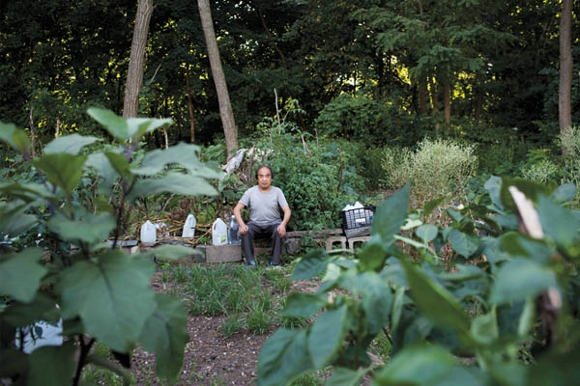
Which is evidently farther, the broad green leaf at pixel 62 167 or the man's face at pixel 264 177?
the man's face at pixel 264 177

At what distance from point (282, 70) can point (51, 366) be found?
16.9 meters

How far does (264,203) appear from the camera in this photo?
5.57m

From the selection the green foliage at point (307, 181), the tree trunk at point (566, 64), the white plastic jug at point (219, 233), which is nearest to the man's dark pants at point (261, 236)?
the white plastic jug at point (219, 233)

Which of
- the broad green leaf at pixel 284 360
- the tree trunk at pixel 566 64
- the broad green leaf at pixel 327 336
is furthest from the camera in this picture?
the tree trunk at pixel 566 64

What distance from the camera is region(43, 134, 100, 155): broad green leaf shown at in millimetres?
786

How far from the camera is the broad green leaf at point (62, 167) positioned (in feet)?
Answer: 2.23

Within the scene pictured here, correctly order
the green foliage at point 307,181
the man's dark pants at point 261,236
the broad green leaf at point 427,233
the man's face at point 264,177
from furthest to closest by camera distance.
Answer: the green foliage at point 307,181
the man's face at point 264,177
the man's dark pants at point 261,236
the broad green leaf at point 427,233

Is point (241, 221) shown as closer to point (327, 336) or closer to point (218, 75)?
point (327, 336)

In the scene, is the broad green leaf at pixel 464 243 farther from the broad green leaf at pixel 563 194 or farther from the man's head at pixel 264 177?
the man's head at pixel 264 177

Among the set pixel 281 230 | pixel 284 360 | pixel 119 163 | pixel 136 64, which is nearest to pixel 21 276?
pixel 119 163

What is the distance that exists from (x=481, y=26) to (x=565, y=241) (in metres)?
12.5

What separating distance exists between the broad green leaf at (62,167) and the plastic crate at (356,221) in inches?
195

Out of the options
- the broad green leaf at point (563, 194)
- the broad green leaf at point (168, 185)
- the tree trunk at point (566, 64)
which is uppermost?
the tree trunk at point (566, 64)

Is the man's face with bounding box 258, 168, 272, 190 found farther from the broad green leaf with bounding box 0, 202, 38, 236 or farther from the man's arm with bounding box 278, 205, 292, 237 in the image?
the broad green leaf with bounding box 0, 202, 38, 236
